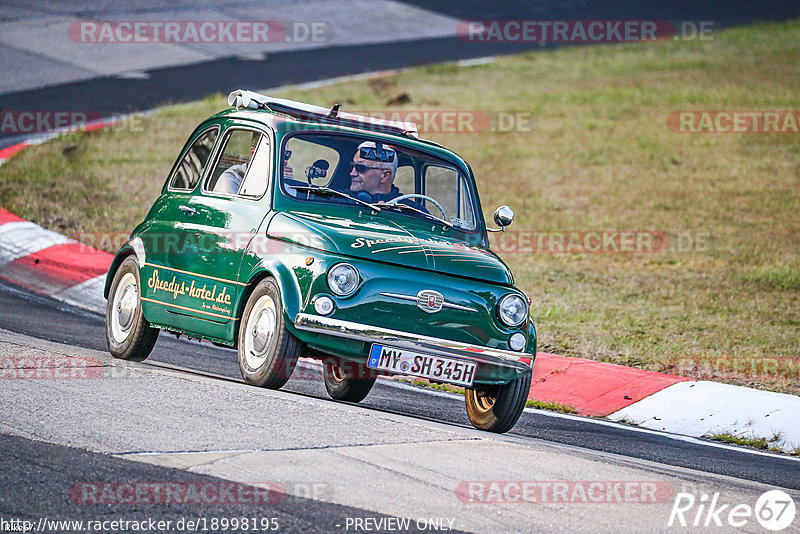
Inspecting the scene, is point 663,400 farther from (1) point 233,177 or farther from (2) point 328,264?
(1) point 233,177

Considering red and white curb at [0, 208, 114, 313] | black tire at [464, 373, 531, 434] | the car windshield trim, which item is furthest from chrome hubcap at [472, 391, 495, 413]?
red and white curb at [0, 208, 114, 313]

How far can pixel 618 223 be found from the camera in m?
16.4

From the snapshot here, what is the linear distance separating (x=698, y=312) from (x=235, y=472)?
323 inches

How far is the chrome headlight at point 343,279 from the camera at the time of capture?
6.95m

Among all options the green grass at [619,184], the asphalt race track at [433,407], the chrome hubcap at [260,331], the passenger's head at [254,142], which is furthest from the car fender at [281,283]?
the green grass at [619,184]

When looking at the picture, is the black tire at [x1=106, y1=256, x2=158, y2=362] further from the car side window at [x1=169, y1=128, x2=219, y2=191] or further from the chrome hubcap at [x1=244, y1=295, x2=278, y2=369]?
the chrome hubcap at [x1=244, y1=295, x2=278, y2=369]

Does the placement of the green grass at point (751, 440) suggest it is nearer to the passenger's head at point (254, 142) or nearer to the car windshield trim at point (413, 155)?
the car windshield trim at point (413, 155)

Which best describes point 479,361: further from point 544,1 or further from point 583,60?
point 544,1

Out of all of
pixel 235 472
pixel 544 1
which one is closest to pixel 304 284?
pixel 235 472

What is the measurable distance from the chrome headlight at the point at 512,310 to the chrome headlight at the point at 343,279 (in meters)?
0.97

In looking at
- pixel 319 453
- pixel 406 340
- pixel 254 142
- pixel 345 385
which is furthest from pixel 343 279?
pixel 345 385

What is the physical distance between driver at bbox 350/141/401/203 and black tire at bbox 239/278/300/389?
1.12 metres

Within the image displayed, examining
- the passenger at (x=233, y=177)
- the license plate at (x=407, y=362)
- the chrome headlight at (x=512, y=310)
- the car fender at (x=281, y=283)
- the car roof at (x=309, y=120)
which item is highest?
the car roof at (x=309, y=120)

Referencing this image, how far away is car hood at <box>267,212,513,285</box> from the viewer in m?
7.18
